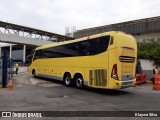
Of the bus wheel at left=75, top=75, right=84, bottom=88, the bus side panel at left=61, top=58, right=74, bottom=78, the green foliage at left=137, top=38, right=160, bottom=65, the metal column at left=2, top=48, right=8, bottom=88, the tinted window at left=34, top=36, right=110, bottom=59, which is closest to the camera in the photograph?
the tinted window at left=34, top=36, right=110, bottom=59

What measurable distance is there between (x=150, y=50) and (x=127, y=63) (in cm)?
1392

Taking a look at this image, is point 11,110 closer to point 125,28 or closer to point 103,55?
point 103,55

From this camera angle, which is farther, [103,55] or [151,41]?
[151,41]

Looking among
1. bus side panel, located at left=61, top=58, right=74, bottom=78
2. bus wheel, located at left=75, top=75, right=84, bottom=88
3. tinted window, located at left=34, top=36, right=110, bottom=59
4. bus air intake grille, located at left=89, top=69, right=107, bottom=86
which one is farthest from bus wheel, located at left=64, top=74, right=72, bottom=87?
bus air intake grille, located at left=89, top=69, right=107, bottom=86

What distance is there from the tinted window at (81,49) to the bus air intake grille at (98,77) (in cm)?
113

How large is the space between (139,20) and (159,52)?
13.6 m

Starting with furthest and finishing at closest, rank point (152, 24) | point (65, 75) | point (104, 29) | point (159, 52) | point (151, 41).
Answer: point (104, 29)
point (152, 24)
point (151, 41)
point (159, 52)
point (65, 75)

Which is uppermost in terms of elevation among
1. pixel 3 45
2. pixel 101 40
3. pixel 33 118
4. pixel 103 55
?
pixel 3 45

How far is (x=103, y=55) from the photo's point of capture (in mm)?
13281

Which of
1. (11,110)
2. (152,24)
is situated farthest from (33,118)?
(152,24)

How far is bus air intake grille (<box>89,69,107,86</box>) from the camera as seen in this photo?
43.3 ft

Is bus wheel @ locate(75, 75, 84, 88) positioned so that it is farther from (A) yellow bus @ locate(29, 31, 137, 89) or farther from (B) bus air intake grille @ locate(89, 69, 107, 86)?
(B) bus air intake grille @ locate(89, 69, 107, 86)

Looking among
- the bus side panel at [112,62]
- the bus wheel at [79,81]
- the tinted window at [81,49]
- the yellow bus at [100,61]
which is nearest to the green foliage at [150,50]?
the yellow bus at [100,61]

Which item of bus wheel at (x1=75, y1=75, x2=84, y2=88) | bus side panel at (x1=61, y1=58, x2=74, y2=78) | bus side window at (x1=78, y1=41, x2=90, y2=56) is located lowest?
bus wheel at (x1=75, y1=75, x2=84, y2=88)
